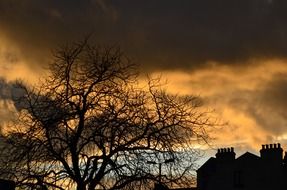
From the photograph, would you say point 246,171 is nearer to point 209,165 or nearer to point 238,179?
point 238,179

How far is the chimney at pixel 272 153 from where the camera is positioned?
2100 inches

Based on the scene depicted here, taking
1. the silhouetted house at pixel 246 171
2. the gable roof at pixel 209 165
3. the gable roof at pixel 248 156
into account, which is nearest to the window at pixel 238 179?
the silhouetted house at pixel 246 171

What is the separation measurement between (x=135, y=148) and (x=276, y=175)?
3076 cm

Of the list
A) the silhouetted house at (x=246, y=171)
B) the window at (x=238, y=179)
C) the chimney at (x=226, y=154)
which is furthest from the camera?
the chimney at (x=226, y=154)

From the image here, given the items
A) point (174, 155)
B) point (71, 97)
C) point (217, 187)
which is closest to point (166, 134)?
point (174, 155)

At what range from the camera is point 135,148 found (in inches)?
1025

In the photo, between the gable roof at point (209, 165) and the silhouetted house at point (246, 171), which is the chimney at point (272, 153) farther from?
the gable roof at point (209, 165)

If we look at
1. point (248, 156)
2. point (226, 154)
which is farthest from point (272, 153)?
point (226, 154)

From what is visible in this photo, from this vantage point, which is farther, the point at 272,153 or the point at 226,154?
the point at 226,154

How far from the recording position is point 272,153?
5369cm

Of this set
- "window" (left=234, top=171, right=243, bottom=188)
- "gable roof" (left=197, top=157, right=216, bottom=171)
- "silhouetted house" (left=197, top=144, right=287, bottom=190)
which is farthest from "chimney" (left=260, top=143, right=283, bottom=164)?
"gable roof" (left=197, top=157, right=216, bottom=171)

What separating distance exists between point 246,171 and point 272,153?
3.95 meters

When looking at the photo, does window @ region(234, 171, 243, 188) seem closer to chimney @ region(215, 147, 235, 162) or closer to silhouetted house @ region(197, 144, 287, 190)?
silhouetted house @ region(197, 144, 287, 190)

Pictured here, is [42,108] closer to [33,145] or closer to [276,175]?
[33,145]
